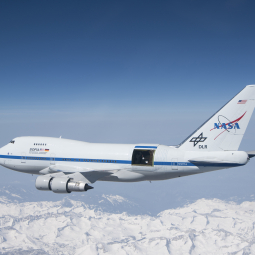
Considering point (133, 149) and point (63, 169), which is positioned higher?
point (133, 149)

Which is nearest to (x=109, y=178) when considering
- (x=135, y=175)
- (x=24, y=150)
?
(x=135, y=175)

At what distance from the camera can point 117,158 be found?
2739 cm

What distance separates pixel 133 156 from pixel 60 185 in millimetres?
9747

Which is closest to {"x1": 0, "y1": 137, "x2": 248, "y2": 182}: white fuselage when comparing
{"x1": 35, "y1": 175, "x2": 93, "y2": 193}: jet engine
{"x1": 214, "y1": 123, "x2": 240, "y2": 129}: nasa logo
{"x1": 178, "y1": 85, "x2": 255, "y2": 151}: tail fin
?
{"x1": 178, "y1": 85, "x2": 255, "y2": 151}: tail fin

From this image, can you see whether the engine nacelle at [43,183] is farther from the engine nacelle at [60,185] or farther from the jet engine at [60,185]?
the engine nacelle at [60,185]

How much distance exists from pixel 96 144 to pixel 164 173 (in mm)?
10847

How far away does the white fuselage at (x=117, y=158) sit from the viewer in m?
24.0

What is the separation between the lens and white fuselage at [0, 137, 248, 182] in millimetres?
24047

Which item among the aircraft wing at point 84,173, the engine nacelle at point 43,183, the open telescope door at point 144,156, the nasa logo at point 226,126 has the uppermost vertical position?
the nasa logo at point 226,126

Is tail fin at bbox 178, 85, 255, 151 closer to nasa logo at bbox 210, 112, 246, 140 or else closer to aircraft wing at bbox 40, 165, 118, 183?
nasa logo at bbox 210, 112, 246, 140

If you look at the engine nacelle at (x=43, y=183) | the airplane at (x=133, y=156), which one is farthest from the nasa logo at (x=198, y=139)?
the engine nacelle at (x=43, y=183)

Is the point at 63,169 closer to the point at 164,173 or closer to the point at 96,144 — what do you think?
the point at 96,144

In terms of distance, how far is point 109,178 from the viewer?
91.3 feet

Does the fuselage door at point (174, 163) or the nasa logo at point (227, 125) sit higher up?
the nasa logo at point (227, 125)
